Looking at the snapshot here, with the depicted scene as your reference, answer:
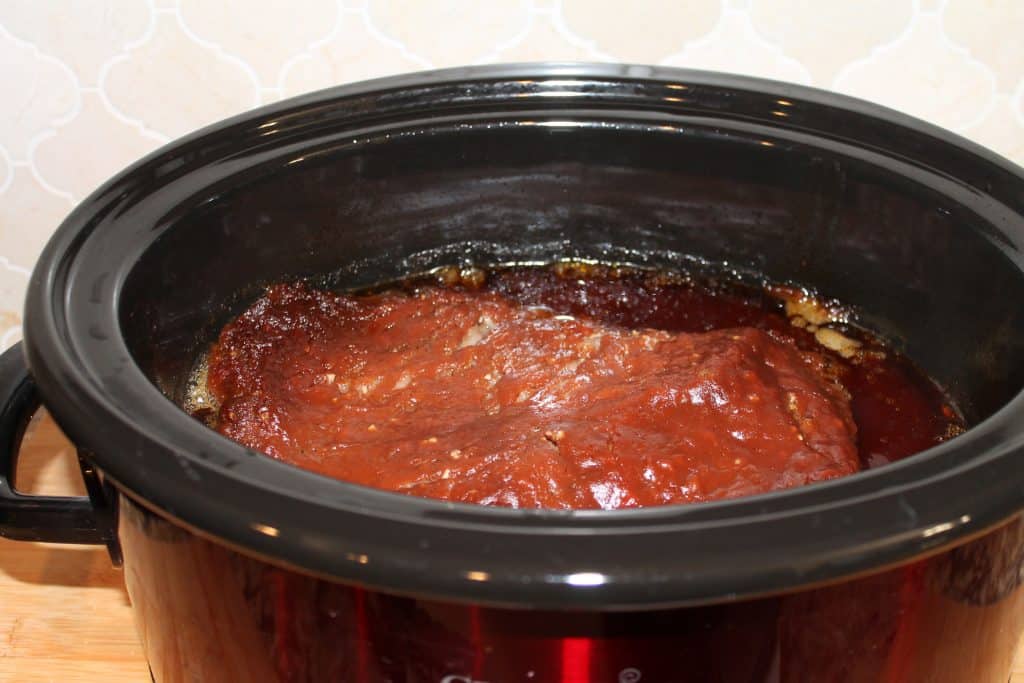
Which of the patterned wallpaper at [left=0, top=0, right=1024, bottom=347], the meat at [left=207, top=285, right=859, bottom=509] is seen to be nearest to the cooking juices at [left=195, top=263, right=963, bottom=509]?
the meat at [left=207, top=285, right=859, bottom=509]

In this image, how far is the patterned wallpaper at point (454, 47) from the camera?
1.59 meters

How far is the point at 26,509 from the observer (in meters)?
0.87

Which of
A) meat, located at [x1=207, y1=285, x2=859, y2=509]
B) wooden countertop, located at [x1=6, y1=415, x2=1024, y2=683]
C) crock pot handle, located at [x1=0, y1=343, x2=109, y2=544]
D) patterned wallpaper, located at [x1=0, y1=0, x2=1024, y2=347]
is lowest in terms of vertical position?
wooden countertop, located at [x1=6, y1=415, x2=1024, y2=683]

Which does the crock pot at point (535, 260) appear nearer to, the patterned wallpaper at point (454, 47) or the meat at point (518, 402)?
the meat at point (518, 402)

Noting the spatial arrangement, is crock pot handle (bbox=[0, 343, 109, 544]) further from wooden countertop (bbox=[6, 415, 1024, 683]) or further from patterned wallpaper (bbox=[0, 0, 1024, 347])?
patterned wallpaper (bbox=[0, 0, 1024, 347])

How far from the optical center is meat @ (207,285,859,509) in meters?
0.93

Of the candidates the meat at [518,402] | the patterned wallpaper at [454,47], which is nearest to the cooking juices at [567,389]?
the meat at [518,402]

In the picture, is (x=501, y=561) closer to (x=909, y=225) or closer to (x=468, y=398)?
(x=468, y=398)

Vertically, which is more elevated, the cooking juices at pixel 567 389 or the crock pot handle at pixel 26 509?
the cooking juices at pixel 567 389

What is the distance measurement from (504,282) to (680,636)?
30.4 inches

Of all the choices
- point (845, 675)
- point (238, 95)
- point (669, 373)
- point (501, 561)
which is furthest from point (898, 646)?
point (238, 95)

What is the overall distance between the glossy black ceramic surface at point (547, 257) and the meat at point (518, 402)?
100 millimetres

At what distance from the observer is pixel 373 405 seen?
1091 millimetres

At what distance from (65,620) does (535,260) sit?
2.31ft
